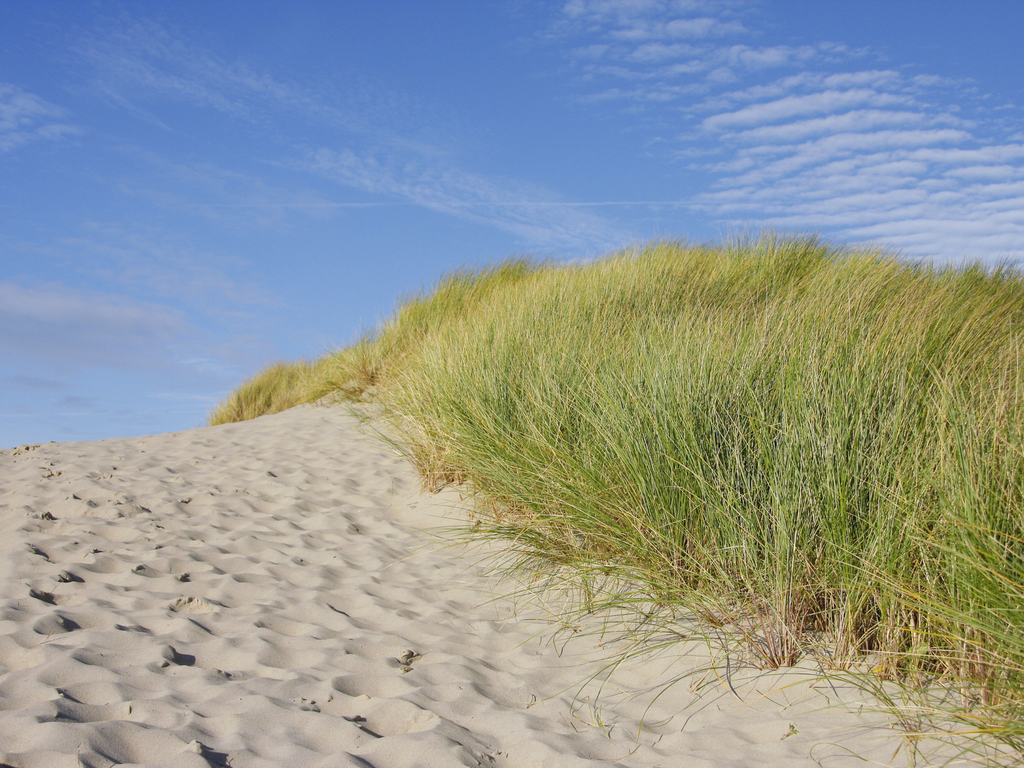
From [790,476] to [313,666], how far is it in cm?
217

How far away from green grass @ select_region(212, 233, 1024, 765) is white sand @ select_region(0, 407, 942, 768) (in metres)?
0.32

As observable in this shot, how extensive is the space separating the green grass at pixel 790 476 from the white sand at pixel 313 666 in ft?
1.04

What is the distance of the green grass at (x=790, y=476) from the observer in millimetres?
2318

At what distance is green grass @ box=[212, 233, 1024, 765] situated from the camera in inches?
91.3

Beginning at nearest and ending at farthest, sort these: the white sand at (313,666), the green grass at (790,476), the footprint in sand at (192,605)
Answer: the white sand at (313,666) < the green grass at (790,476) < the footprint in sand at (192,605)

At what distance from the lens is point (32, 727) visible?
7.07 feet

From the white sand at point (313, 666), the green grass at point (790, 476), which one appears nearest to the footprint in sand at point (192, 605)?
the white sand at point (313, 666)

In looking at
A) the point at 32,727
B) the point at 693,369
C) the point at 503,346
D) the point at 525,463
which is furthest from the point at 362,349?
the point at 32,727

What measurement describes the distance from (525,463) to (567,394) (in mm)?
566

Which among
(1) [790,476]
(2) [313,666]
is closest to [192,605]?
(2) [313,666]

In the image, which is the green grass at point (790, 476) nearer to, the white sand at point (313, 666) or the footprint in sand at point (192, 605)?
the white sand at point (313, 666)

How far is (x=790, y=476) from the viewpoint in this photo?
2.90m

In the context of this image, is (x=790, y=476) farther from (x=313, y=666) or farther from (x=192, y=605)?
(x=192, y=605)

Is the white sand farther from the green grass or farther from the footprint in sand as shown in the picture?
the green grass
